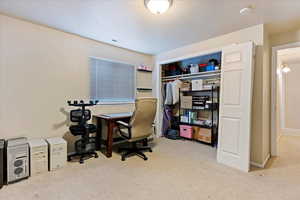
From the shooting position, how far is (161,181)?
2018 millimetres

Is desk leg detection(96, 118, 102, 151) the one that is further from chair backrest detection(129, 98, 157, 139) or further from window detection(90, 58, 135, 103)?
chair backrest detection(129, 98, 157, 139)

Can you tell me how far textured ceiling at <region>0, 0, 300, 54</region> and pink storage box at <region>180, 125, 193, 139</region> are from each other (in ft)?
7.11

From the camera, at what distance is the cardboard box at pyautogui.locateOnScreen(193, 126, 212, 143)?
11.8 feet

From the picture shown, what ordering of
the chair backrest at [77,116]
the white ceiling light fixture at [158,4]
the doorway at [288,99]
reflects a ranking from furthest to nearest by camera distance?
the doorway at [288,99], the chair backrest at [77,116], the white ceiling light fixture at [158,4]

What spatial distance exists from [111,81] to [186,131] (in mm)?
2267

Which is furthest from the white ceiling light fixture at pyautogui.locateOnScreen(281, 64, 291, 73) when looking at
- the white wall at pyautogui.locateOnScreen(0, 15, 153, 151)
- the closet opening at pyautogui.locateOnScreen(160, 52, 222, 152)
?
the white wall at pyautogui.locateOnScreen(0, 15, 153, 151)

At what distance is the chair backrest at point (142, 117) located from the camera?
2.58m

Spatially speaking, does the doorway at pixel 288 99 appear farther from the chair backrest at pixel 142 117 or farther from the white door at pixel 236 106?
the chair backrest at pixel 142 117

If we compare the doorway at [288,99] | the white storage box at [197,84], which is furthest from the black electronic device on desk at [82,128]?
the doorway at [288,99]

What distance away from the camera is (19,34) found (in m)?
2.41

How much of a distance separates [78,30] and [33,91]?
51.7 inches

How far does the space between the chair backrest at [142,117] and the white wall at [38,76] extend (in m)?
1.26

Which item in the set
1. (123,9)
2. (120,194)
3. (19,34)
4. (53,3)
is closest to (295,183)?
(120,194)

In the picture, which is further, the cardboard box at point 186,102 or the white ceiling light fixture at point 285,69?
the white ceiling light fixture at point 285,69
